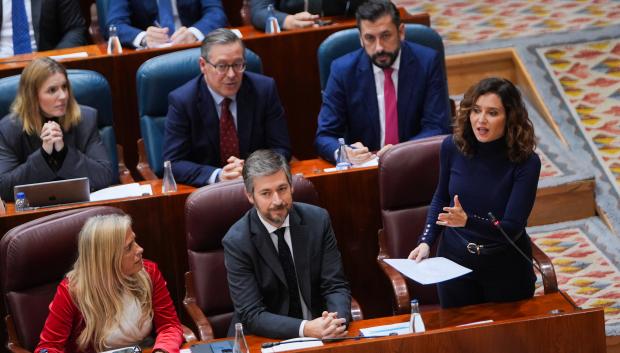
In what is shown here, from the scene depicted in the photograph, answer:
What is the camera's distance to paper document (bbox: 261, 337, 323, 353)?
289 centimetres

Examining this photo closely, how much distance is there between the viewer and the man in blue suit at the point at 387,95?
13.2ft

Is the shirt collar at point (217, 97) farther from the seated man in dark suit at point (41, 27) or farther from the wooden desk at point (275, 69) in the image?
the seated man in dark suit at point (41, 27)

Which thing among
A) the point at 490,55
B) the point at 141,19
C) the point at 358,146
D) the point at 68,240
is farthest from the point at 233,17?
the point at 68,240

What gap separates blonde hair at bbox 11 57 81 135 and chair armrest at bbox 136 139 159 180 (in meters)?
0.36

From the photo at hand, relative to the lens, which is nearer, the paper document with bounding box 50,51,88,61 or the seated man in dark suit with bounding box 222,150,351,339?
the seated man in dark suit with bounding box 222,150,351,339

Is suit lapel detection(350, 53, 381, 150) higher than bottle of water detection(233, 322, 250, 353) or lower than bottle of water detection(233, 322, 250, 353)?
higher

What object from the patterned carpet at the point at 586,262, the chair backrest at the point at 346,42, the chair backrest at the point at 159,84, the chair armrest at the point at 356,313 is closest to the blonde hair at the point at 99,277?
the chair armrest at the point at 356,313

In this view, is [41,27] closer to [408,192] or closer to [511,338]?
[408,192]

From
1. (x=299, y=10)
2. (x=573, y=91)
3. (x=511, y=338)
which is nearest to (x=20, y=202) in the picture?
(x=511, y=338)

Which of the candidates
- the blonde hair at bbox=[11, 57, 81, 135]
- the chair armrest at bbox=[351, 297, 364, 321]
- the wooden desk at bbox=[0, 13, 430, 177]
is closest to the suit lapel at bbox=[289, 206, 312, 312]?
the chair armrest at bbox=[351, 297, 364, 321]

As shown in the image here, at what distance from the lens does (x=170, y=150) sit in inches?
156

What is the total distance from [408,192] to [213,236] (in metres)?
0.60

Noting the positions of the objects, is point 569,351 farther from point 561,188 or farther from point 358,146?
point 561,188

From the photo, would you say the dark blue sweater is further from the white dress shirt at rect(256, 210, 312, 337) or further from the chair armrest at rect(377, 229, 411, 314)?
the white dress shirt at rect(256, 210, 312, 337)
